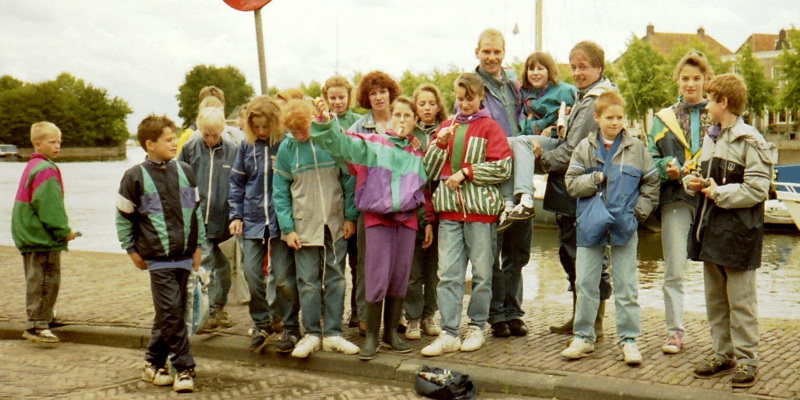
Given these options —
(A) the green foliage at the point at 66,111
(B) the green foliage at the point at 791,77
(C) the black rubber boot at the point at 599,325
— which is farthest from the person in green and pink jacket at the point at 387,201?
(A) the green foliage at the point at 66,111

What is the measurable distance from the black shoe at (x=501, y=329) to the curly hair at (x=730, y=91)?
8.04 feet

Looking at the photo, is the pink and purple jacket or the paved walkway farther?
the pink and purple jacket

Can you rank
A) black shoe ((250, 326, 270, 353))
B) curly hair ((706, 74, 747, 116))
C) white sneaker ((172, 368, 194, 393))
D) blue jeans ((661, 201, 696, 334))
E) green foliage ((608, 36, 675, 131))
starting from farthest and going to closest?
green foliage ((608, 36, 675, 131)), black shoe ((250, 326, 270, 353)), blue jeans ((661, 201, 696, 334)), white sneaker ((172, 368, 194, 393)), curly hair ((706, 74, 747, 116))

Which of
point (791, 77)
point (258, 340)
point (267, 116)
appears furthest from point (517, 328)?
point (791, 77)

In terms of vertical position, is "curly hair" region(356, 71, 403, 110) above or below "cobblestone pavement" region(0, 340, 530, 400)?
above

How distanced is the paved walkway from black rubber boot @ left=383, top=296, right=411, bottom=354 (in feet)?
0.42

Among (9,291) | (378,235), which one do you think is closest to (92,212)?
(9,291)

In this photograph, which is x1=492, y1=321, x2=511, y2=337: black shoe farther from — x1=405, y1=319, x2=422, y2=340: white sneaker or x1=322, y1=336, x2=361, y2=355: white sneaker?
x1=322, y1=336, x2=361, y2=355: white sneaker

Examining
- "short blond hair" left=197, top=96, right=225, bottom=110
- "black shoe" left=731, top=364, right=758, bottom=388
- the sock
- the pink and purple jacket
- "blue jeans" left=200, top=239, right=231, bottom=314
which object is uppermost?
"short blond hair" left=197, top=96, right=225, bottom=110

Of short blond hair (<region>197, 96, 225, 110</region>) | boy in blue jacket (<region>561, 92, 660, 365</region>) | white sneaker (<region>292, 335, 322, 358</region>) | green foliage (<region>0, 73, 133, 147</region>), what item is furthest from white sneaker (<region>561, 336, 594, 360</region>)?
green foliage (<region>0, 73, 133, 147</region>)

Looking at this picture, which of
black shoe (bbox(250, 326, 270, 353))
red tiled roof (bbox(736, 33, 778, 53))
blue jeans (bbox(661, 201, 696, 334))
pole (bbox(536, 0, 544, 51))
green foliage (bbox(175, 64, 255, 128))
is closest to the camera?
blue jeans (bbox(661, 201, 696, 334))

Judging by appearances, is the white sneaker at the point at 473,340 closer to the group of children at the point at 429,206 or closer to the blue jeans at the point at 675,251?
the group of children at the point at 429,206

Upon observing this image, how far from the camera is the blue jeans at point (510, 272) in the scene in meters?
6.73

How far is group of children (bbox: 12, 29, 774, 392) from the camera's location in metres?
5.37
